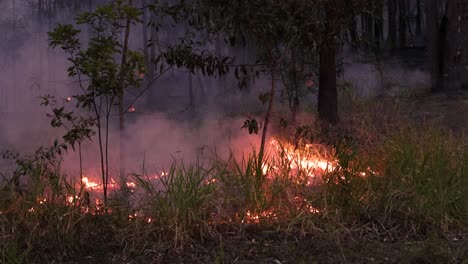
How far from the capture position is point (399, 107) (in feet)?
32.2

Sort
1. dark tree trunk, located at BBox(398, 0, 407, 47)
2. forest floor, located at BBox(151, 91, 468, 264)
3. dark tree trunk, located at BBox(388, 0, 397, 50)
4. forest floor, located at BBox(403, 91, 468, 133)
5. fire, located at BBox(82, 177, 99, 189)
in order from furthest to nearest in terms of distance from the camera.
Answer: dark tree trunk, located at BBox(398, 0, 407, 47), dark tree trunk, located at BBox(388, 0, 397, 50), forest floor, located at BBox(403, 91, 468, 133), fire, located at BBox(82, 177, 99, 189), forest floor, located at BBox(151, 91, 468, 264)

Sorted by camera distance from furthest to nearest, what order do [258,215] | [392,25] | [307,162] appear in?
[392,25], [307,162], [258,215]

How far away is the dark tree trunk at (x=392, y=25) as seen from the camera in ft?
39.5

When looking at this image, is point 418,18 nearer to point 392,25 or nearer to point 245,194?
point 392,25

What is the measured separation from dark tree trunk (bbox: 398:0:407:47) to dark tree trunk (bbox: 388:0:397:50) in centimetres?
11

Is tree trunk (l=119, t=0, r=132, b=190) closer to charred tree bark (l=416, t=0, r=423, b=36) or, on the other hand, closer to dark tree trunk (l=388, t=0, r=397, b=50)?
dark tree trunk (l=388, t=0, r=397, b=50)

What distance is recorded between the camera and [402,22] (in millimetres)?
12320

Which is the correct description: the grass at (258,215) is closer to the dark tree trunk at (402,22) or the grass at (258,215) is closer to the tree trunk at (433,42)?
the tree trunk at (433,42)

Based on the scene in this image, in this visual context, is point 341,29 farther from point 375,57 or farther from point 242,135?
point 375,57

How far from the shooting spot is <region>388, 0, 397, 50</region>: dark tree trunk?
1204cm

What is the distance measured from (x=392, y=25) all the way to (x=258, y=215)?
807 cm

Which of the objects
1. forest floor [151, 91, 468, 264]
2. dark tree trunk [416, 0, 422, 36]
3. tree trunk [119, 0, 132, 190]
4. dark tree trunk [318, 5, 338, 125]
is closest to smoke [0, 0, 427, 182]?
tree trunk [119, 0, 132, 190]

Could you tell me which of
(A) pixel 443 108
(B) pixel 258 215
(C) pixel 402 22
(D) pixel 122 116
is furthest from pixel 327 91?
(B) pixel 258 215

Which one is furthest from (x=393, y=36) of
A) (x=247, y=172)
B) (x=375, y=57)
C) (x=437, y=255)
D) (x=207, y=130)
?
(x=437, y=255)
